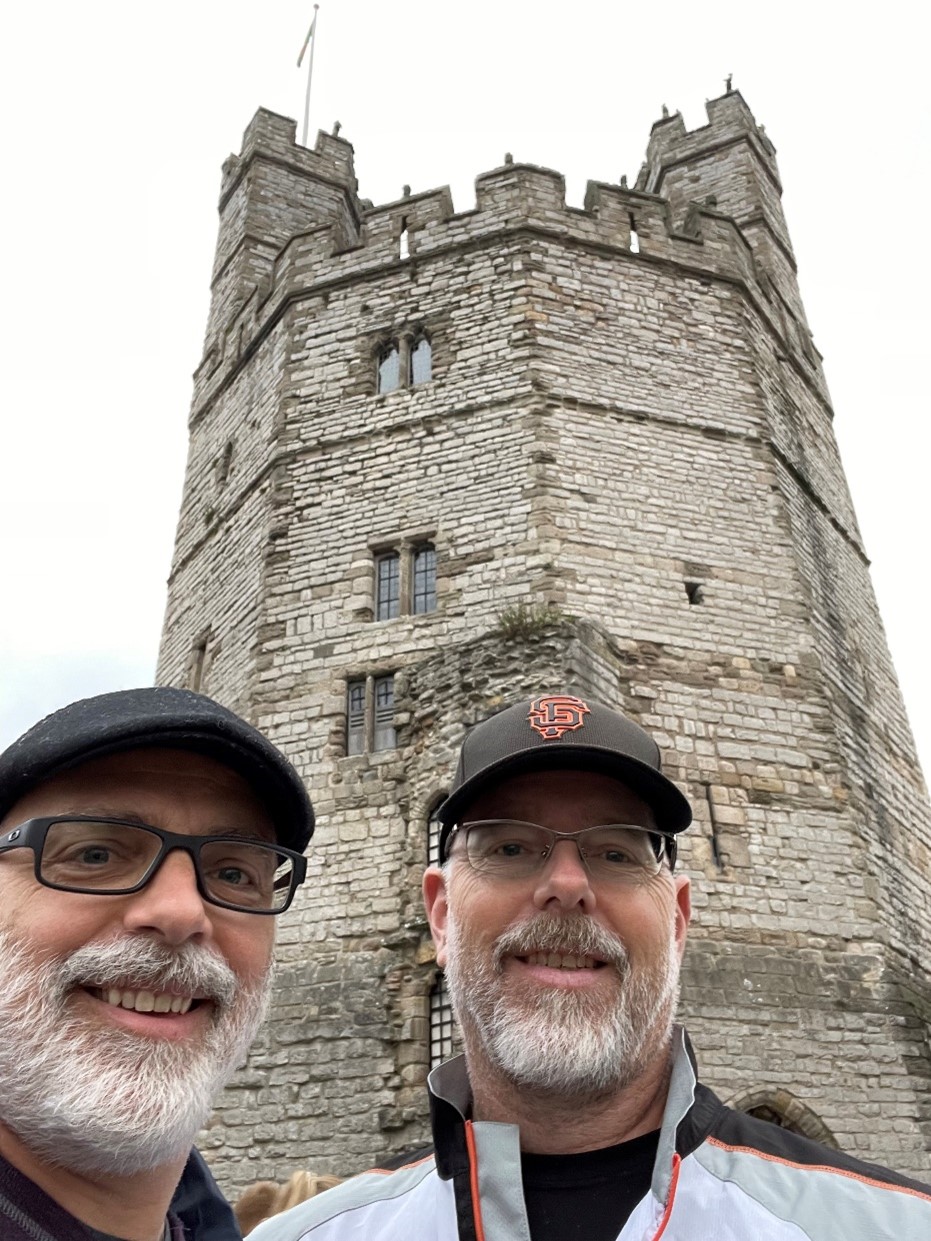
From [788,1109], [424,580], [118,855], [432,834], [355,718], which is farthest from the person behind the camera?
[424,580]

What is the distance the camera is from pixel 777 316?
1306 cm

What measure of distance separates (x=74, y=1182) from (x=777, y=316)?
13.5 metres

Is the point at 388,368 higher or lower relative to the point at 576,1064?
higher

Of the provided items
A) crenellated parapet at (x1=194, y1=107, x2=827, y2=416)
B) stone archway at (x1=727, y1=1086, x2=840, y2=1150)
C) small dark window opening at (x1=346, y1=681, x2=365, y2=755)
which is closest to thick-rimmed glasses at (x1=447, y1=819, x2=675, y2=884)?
stone archway at (x1=727, y1=1086, x2=840, y2=1150)

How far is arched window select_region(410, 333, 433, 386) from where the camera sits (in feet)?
35.8

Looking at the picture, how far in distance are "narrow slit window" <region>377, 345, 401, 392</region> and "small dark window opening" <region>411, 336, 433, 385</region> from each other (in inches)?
6.8

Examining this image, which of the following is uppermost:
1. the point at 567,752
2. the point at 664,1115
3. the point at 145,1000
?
the point at 567,752

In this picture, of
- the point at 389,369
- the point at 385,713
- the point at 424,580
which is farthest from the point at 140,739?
the point at 389,369

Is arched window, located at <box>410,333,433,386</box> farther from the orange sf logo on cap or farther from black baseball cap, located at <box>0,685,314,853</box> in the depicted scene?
black baseball cap, located at <box>0,685,314,853</box>

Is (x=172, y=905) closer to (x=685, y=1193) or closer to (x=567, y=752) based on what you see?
(x=567, y=752)

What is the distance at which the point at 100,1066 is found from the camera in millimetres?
1431

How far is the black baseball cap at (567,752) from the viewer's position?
1.93m

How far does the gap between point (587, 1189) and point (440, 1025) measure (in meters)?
6.11

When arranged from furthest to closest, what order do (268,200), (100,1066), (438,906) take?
(268,200)
(438,906)
(100,1066)
